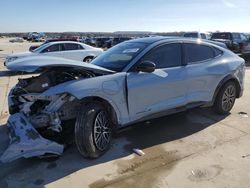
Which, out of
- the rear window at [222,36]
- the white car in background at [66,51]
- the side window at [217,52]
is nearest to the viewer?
the side window at [217,52]

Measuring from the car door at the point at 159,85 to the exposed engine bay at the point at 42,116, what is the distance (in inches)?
28.1

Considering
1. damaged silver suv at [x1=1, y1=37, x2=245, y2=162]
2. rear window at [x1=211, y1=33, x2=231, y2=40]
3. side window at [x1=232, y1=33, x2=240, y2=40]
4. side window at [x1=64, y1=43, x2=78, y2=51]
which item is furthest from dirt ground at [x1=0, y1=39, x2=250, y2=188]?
side window at [x1=232, y1=33, x2=240, y2=40]

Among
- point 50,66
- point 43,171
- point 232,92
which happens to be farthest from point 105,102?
point 232,92

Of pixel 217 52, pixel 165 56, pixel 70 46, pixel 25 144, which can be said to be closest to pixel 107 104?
pixel 25 144

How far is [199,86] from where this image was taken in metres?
5.57

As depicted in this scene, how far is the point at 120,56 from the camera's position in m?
5.18

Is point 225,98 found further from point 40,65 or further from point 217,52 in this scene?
point 40,65

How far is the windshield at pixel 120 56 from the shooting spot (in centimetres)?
485

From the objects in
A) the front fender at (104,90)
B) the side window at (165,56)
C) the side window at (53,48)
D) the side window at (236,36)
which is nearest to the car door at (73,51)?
the side window at (53,48)

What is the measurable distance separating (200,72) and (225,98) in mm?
1054

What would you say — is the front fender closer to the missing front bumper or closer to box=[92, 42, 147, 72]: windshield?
box=[92, 42, 147, 72]: windshield

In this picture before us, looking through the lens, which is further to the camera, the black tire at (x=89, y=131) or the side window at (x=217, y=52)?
the side window at (x=217, y=52)

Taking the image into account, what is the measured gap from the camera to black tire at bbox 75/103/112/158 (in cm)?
410

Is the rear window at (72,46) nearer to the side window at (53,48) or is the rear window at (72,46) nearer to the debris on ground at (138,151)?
the side window at (53,48)
